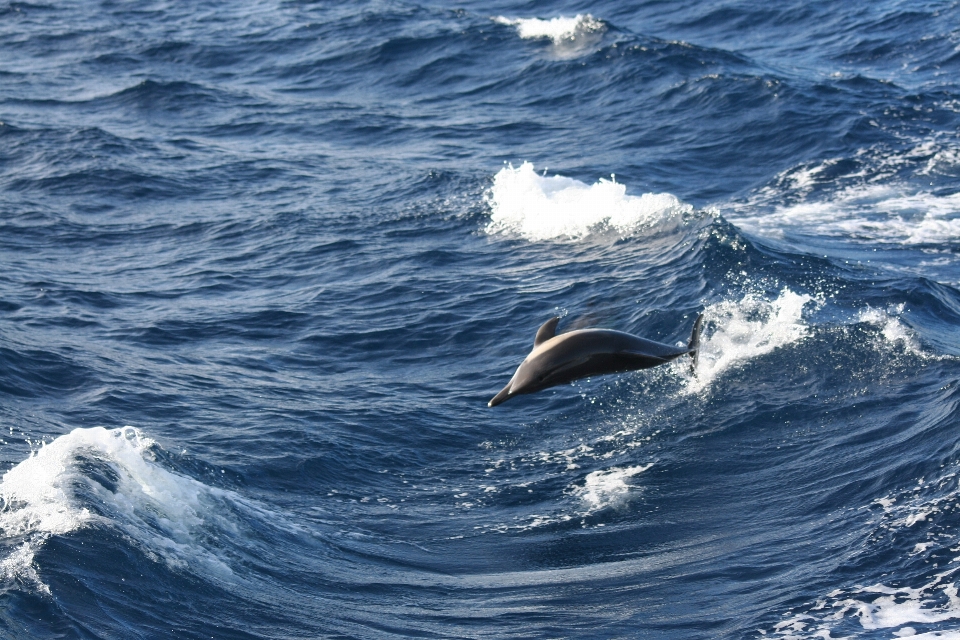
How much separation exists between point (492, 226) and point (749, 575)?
500 inches

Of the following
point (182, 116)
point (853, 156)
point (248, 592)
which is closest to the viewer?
point (248, 592)

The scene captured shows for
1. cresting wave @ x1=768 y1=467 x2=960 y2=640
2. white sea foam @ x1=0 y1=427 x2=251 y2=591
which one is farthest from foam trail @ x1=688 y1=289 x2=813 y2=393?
white sea foam @ x1=0 y1=427 x2=251 y2=591

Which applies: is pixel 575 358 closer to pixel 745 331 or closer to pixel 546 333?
pixel 546 333

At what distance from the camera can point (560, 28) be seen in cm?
3812

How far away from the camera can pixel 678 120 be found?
30.9 meters

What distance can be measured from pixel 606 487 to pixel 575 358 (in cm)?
625

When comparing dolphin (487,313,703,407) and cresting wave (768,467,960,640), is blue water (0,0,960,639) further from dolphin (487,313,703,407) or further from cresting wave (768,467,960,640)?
dolphin (487,313,703,407)

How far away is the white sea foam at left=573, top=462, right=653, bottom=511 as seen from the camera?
1511cm

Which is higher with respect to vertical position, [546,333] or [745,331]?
[546,333]

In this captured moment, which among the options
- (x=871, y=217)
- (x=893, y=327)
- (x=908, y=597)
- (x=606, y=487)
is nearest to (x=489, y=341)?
(x=606, y=487)

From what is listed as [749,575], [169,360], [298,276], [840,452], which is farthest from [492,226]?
[749,575]

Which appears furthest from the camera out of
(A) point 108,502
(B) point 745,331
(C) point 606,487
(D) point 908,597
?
(B) point 745,331

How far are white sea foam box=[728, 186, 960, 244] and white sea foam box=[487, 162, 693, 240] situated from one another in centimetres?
170

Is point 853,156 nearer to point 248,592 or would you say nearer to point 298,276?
point 298,276
